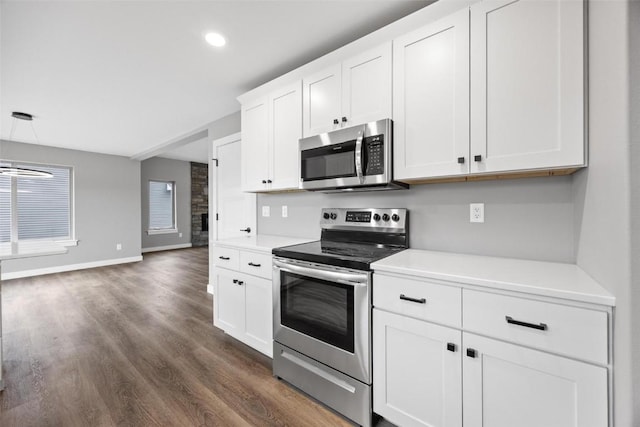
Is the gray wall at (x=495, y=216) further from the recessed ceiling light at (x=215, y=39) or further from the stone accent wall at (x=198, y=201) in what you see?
the stone accent wall at (x=198, y=201)

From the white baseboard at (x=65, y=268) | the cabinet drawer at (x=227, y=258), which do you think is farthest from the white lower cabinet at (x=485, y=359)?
the white baseboard at (x=65, y=268)

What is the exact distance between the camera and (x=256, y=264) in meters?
2.16

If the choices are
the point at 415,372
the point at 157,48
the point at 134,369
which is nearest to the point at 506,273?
the point at 415,372

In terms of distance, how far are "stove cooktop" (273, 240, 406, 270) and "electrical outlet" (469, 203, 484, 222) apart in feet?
1.61

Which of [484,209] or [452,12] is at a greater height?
[452,12]

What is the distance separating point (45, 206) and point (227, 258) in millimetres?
5568

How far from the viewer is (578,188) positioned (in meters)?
A: 1.35

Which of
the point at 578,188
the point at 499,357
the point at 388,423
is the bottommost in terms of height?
the point at 388,423

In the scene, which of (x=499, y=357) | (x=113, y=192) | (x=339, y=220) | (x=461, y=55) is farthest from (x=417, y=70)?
(x=113, y=192)

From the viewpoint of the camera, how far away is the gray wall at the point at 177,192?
7445 millimetres

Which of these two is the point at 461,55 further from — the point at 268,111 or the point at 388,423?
the point at 388,423

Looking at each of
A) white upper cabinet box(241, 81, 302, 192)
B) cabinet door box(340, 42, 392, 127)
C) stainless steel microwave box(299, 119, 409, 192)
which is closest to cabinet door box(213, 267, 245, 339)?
white upper cabinet box(241, 81, 302, 192)

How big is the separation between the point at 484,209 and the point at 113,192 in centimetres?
A: 741

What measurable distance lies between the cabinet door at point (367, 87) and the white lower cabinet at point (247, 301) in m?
1.27
